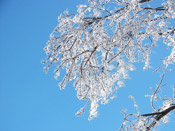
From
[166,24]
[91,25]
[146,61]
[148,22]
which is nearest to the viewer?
[166,24]

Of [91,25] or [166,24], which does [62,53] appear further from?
[166,24]

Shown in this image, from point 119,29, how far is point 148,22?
368 mm

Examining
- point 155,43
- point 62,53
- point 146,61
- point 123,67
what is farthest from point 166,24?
point 62,53

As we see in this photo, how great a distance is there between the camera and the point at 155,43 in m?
3.21

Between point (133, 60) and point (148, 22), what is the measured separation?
73cm

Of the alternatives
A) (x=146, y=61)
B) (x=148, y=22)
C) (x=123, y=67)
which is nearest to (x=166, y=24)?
(x=148, y=22)

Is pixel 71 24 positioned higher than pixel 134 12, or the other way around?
pixel 71 24

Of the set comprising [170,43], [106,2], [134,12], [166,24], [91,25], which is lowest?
[170,43]

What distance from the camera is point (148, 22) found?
292 centimetres

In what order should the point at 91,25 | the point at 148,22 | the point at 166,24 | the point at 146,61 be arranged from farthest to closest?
the point at 146,61, the point at 91,25, the point at 148,22, the point at 166,24

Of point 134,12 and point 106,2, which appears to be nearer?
point 134,12

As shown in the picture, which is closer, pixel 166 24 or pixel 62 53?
pixel 166 24

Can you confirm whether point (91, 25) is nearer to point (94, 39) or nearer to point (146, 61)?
point (94, 39)

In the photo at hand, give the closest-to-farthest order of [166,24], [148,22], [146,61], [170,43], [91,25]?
[170,43] < [166,24] < [148,22] < [91,25] < [146,61]
